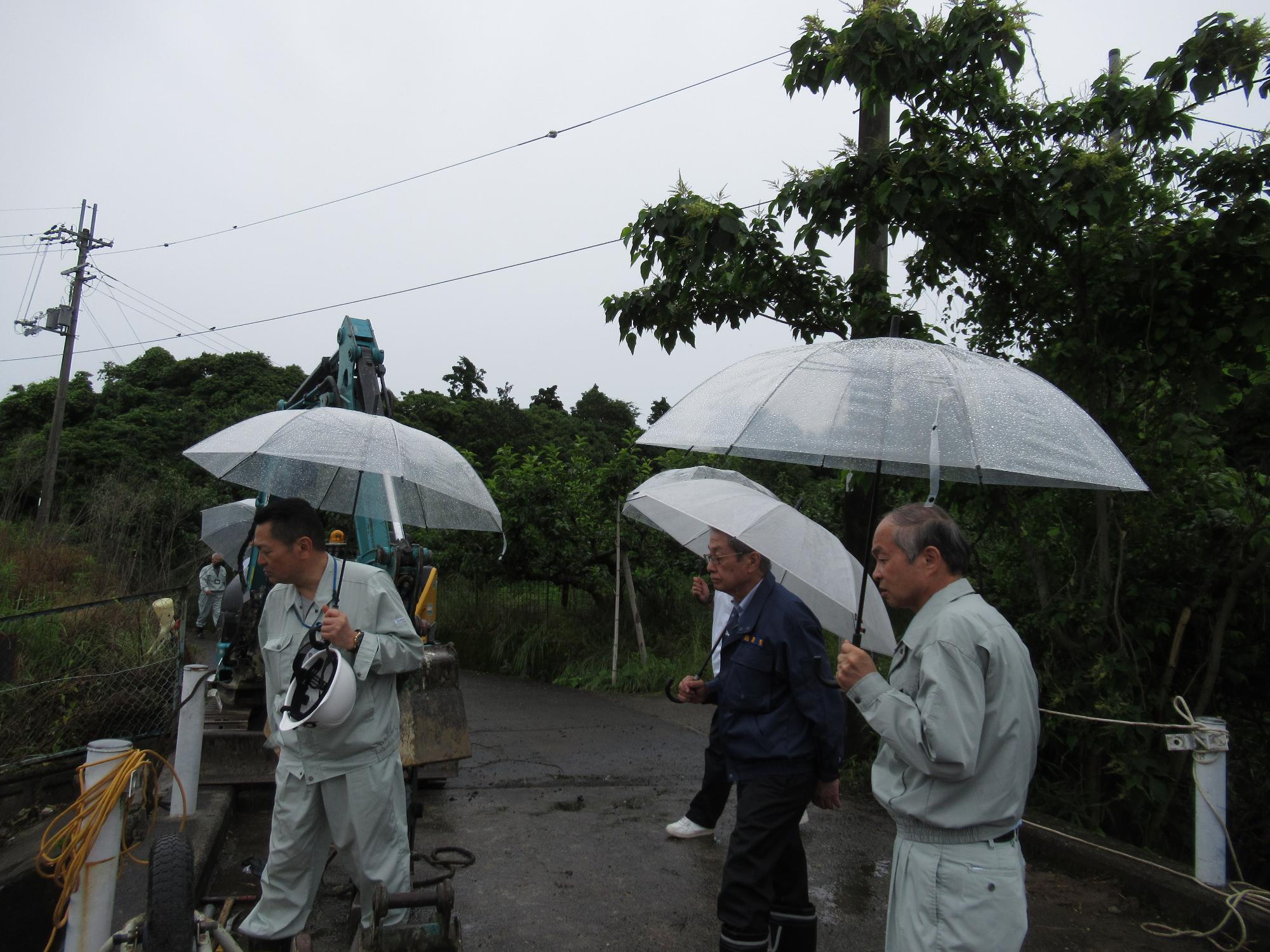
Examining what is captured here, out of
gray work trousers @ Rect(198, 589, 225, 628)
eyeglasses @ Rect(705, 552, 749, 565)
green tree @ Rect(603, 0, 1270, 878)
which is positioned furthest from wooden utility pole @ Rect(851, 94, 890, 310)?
gray work trousers @ Rect(198, 589, 225, 628)

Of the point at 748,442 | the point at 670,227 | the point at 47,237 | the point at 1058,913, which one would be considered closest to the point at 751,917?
the point at 748,442

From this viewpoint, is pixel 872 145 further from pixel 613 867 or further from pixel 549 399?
pixel 549 399

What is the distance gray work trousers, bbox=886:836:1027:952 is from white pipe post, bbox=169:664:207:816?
437 centimetres

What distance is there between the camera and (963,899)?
2395 mm

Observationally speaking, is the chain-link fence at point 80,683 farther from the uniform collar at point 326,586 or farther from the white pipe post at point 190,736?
the uniform collar at point 326,586

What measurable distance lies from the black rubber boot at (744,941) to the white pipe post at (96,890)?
2217 mm

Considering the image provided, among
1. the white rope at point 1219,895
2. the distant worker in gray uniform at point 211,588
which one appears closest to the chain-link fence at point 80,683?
the white rope at point 1219,895

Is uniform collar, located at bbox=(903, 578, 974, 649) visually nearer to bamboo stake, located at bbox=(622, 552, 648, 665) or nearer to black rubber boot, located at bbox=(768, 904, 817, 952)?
black rubber boot, located at bbox=(768, 904, 817, 952)

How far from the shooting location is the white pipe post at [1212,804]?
4.58m

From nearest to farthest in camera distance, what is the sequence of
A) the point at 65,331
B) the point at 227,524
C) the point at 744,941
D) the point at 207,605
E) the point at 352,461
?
the point at 744,941 < the point at 352,461 < the point at 227,524 < the point at 207,605 < the point at 65,331

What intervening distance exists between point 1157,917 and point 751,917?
2.55 m

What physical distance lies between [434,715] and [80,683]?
7.72 ft

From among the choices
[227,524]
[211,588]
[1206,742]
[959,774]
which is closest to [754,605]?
[959,774]

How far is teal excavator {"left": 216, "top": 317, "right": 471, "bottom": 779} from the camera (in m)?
6.23
